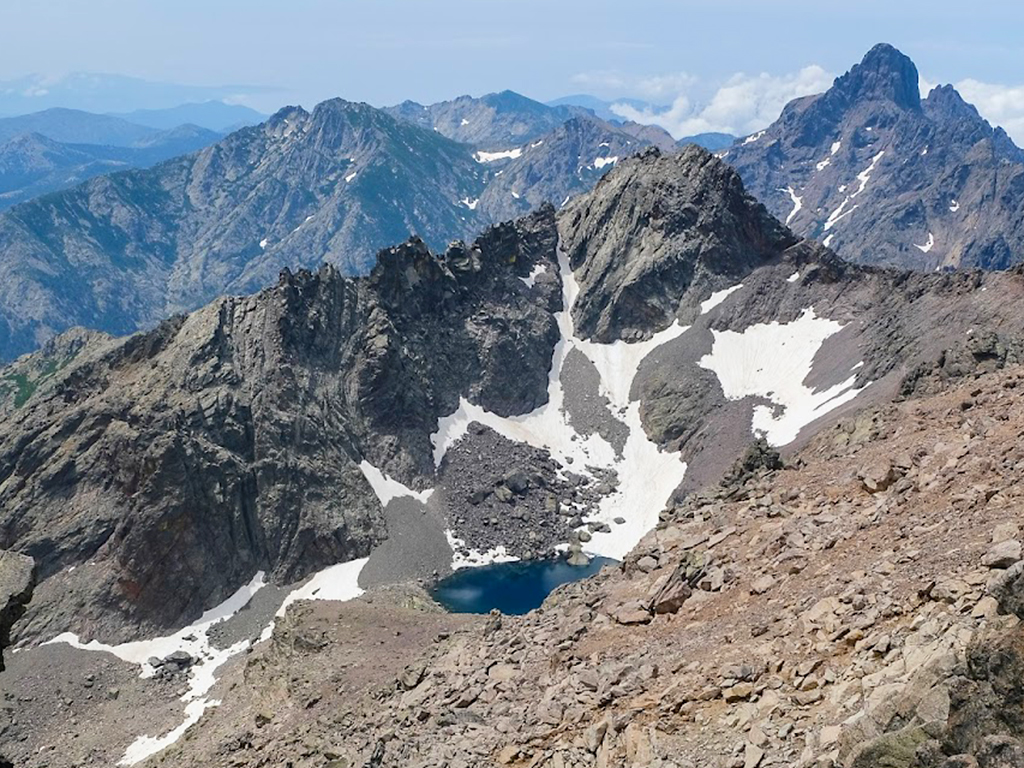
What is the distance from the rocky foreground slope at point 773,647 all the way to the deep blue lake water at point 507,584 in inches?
1933

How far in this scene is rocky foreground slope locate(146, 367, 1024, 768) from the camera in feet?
57.4

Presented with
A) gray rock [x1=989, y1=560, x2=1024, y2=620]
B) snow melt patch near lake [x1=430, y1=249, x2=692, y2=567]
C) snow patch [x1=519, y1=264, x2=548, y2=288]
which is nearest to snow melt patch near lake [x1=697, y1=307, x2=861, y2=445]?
snow melt patch near lake [x1=430, y1=249, x2=692, y2=567]

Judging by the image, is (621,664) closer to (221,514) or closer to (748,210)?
(221,514)

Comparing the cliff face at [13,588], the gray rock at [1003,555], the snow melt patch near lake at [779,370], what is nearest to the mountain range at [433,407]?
the snow melt patch near lake at [779,370]

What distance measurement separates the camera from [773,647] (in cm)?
2411

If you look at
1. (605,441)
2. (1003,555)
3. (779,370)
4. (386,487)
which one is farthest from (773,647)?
(779,370)

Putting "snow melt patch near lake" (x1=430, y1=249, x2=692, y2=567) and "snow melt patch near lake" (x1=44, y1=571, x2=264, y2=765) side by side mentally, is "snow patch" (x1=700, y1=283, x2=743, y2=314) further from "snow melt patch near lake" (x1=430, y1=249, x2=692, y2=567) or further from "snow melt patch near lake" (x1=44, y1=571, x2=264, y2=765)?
"snow melt patch near lake" (x1=44, y1=571, x2=264, y2=765)

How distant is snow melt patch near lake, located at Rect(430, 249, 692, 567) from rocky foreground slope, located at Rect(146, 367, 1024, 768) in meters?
67.9

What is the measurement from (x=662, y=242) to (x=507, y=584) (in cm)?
7530

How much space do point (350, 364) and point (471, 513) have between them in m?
28.6

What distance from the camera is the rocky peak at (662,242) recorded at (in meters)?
150

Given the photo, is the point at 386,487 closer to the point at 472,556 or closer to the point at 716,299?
the point at 472,556

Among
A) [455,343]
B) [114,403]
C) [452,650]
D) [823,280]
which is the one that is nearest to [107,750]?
[452,650]

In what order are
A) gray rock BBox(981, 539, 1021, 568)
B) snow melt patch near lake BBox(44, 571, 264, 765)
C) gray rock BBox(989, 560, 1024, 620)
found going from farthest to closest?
snow melt patch near lake BBox(44, 571, 264, 765) < gray rock BBox(981, 539, 1021, 568) < gray rock BBox(989, 560, 1024, 620)
